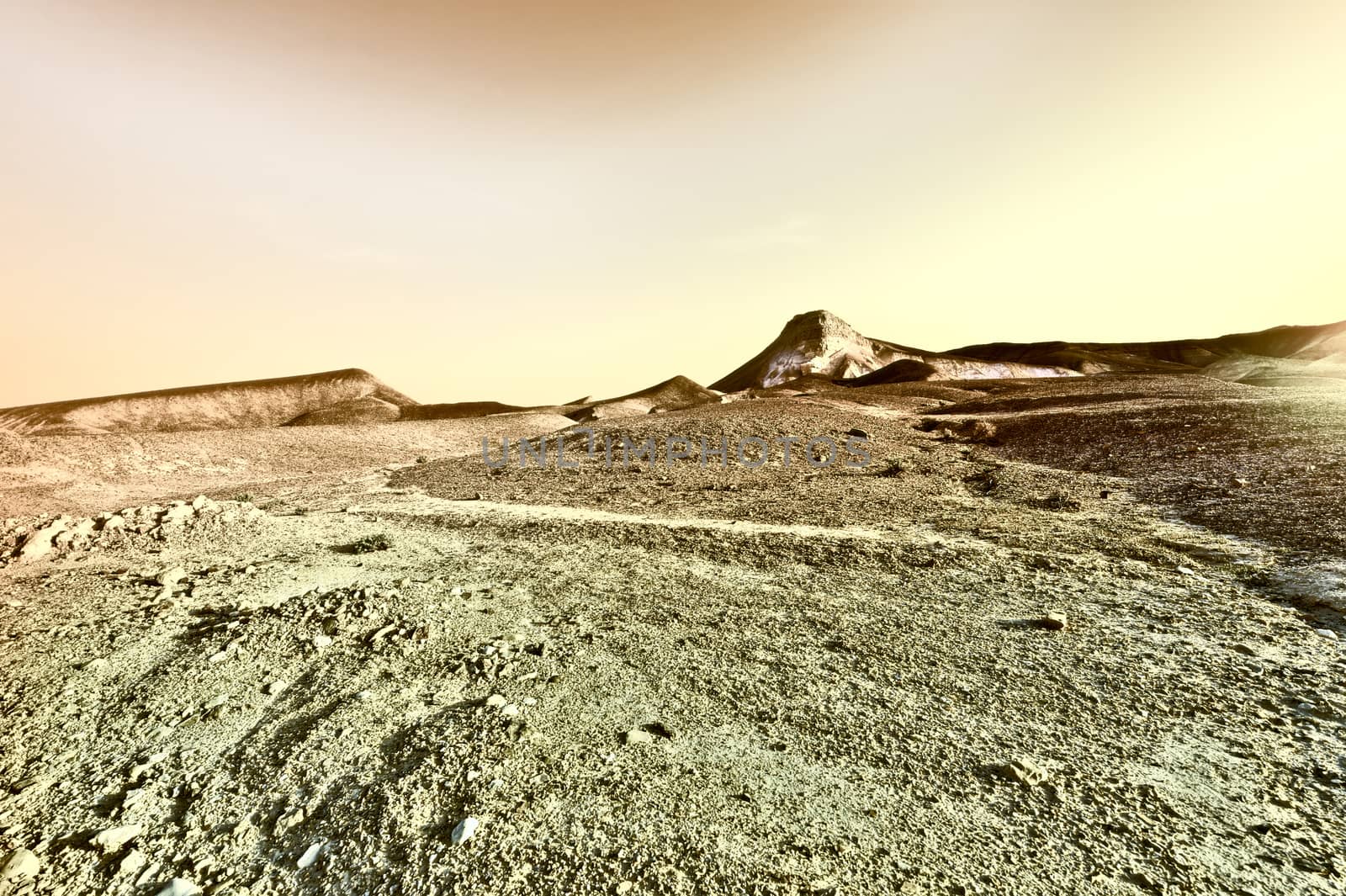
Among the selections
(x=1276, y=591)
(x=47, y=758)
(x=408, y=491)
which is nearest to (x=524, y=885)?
(x=47, y=758)

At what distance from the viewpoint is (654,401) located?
50.5 metres

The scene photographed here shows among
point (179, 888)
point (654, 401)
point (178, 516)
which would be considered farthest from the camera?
point (654, 401)

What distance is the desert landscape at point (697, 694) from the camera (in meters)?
3.31

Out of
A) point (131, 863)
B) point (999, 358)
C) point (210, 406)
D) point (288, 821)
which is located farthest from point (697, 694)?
point (999, 358)

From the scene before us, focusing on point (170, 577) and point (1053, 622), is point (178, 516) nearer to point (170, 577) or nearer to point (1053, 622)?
point (170, 577)

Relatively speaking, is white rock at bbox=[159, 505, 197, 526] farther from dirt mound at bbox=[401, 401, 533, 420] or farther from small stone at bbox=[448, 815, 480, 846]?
dirt mound at bbox=[401, 401, 533, 420]

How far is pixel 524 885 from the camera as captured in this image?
3.09 metres

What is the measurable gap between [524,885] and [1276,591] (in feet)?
30.1

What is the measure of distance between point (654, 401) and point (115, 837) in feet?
156

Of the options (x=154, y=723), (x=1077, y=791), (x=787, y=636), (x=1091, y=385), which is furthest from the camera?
(x=1091, y=385)

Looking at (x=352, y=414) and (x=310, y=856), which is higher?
(x=352, y=414)

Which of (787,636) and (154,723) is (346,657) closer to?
(154,723)

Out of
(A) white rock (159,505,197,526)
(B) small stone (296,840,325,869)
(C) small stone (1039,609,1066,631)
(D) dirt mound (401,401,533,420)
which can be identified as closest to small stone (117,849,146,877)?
(B) small stone (296,840,325,869)

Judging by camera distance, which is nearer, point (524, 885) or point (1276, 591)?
point (524, 885)
